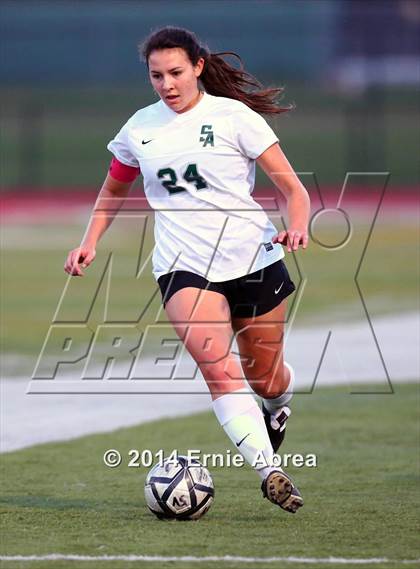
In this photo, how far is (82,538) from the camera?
5508mm

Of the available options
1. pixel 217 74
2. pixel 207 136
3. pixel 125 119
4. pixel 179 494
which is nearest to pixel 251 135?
pixel 207 136

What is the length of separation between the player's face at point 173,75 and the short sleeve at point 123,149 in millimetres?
306

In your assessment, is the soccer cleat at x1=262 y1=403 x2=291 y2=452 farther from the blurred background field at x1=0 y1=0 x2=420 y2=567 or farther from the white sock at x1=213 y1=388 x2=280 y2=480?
the white sock at x1=213 y1=388 x2=280 y2=480

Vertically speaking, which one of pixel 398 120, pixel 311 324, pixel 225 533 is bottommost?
pixel 398 120

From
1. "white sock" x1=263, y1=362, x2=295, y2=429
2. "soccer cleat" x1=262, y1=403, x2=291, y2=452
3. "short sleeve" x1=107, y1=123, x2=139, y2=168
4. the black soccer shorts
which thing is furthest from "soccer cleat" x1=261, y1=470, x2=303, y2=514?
"short sleeve" x1=107, y1=123, x2=139, y2=168

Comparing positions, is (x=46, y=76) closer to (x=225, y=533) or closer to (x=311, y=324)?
(x=311, y=324)

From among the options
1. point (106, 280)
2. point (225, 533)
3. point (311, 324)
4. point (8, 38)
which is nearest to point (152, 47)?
point (225, 533)

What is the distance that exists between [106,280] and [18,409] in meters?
7.82

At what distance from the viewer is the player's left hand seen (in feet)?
18.7

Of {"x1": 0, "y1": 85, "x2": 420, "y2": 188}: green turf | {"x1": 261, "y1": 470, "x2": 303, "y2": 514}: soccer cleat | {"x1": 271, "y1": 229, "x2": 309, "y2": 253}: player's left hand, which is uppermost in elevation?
{"x1": 271, "y1": 229, "x2": 309, "y2": 253}: player's left hand

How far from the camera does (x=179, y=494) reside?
5.89 metres

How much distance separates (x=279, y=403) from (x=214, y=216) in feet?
3.93

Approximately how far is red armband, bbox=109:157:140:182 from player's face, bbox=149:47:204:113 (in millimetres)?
452

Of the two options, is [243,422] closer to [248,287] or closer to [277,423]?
[248,287]
